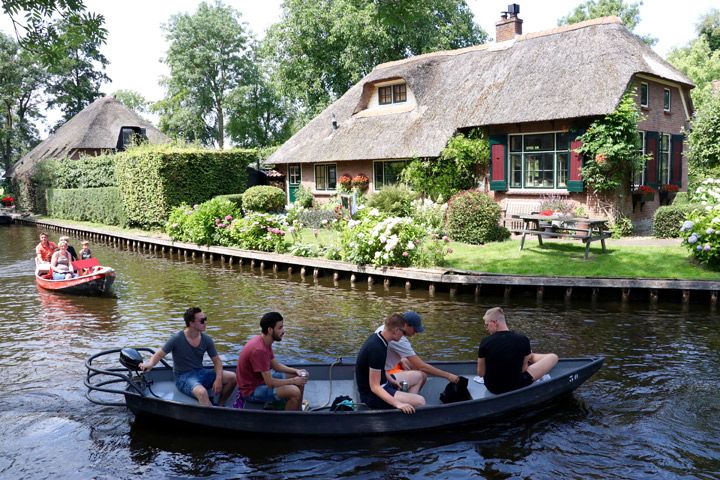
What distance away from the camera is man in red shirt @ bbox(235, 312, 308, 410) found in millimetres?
7125

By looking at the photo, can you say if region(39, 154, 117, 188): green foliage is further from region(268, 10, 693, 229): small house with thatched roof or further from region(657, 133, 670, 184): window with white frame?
region(657, 133, 670, 184): window with white frame

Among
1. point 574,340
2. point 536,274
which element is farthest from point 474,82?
point 574,340

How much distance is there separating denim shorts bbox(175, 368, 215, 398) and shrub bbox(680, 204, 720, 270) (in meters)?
11.3

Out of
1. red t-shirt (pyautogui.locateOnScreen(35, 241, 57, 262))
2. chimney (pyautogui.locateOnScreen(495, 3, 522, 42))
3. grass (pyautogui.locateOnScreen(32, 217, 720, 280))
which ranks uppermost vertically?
chimney (pyautogui.locateOnScreen(495, 3, 522, 42))

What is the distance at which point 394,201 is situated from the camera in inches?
854

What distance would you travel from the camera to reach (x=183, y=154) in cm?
2797

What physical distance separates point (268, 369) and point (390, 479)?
1855 mm

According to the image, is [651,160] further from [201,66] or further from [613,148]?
[201,66]

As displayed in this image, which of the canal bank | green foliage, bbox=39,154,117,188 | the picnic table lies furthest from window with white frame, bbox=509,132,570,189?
green foliage, bbox=39,154,117,188

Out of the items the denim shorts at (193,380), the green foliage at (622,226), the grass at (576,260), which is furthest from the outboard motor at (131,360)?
the green foliage at (622,226)

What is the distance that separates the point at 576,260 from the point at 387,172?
11.3 meters

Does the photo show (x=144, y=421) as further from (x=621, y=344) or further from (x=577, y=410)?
(x=621, y=344)

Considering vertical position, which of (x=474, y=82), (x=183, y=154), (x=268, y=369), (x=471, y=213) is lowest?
(x=268, y=369)

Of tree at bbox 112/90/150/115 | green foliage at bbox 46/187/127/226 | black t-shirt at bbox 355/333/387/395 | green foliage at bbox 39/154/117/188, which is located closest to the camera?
black t-shirt at bbox 355/333/387/395
